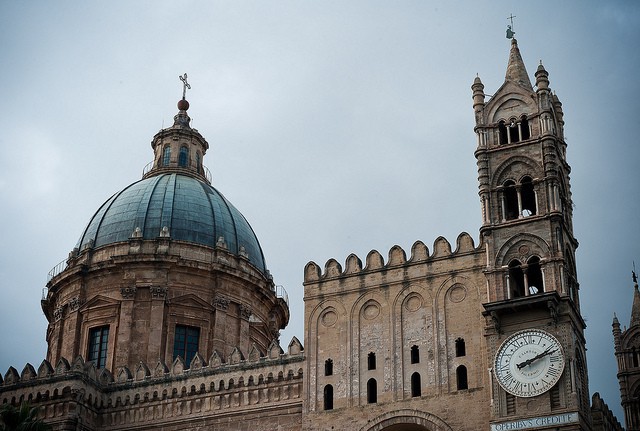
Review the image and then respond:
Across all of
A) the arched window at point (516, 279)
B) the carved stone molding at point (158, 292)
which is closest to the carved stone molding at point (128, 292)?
the carved stone molding at point (158, 292)

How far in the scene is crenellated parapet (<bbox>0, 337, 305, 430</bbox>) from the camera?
167 feet

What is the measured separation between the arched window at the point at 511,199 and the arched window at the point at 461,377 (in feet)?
22.8

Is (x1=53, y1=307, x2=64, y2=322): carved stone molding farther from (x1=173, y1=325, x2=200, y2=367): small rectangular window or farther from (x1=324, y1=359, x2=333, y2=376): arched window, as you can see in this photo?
(x1=324, y1=359, x2=333, y2=376): arched window

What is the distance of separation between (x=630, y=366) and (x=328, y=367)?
19.4 m

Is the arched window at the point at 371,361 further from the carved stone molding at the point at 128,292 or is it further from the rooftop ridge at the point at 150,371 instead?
the carved stone molding at the point at 128,292

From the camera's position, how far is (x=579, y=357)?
149 ft

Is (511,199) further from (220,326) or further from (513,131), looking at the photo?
(220,326)

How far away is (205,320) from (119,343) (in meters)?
5.25

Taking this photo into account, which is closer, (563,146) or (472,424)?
(472,424)

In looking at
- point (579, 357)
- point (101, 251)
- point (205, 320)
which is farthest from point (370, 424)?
point (101, 251)

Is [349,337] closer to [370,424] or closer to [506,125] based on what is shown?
[370,424]

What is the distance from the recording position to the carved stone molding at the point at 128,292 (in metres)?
63.7

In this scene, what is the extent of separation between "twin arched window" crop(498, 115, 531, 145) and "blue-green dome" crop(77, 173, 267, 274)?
22.5 meters

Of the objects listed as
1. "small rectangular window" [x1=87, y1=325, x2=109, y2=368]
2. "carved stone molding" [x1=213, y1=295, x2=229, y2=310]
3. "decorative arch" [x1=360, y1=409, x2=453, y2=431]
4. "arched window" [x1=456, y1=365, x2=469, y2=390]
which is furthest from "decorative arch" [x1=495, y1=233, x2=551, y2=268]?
"small rectangular window" [x1=87, y1=325, x2=109, y2=368]
